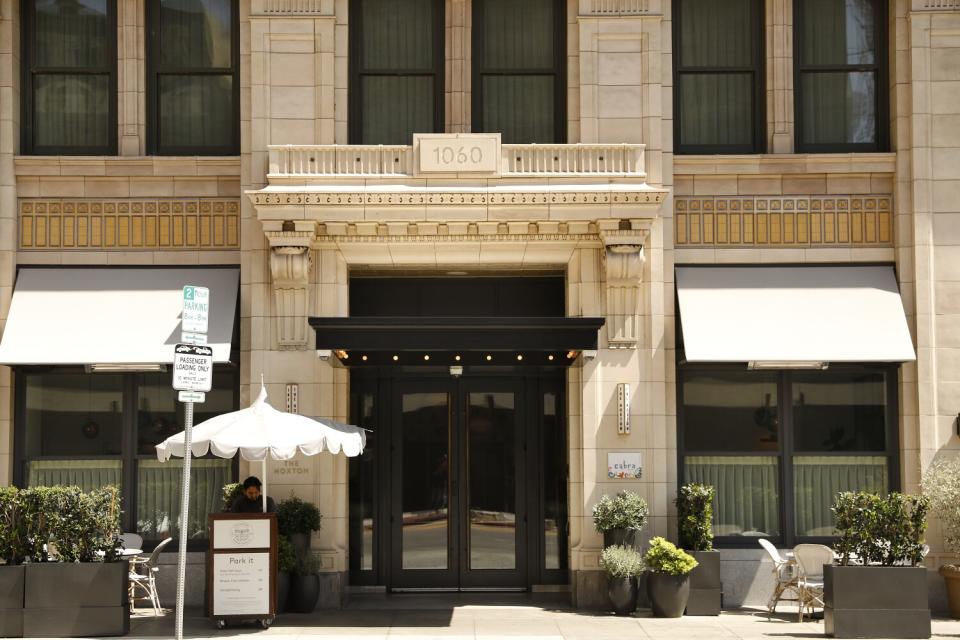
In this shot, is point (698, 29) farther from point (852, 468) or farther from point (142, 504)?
point (142, 504)

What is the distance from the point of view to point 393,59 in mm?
18422

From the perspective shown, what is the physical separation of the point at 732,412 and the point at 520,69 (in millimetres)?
5943

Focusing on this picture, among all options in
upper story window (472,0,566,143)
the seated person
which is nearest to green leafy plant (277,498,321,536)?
the seated person

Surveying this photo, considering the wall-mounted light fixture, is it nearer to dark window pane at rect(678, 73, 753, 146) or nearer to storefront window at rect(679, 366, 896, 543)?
storefront window at rect(679, 366, 896, 543)

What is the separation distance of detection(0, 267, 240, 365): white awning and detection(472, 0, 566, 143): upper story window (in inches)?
178

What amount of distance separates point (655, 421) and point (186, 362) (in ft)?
23.9

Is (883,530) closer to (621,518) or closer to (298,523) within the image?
(621,518)

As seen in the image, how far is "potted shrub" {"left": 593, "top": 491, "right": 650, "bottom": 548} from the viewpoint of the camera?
16781mm

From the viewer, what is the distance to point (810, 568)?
1655 centimetres

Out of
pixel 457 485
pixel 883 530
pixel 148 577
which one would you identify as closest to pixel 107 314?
pixel 148 577

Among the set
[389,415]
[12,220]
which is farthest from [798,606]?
[12,220]

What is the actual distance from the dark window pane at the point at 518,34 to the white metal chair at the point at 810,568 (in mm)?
7836

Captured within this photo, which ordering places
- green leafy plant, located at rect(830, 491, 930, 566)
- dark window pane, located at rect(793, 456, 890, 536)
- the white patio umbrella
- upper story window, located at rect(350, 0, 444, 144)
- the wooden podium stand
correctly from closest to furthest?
green leafy plant, located at rect(830, 491, 930, 566) < the white patio umbrella < the wooden podium stand < dark window pane, located at rect(793, 456, 890, 536) < upper story window, located at rect(350, 0, 444, 144)

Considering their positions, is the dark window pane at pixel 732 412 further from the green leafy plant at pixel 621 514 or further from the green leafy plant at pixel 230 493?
the green leafy plant at pixel 230 493
